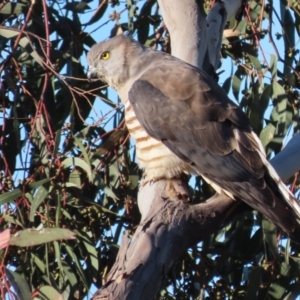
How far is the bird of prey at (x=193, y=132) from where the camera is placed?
383 cm

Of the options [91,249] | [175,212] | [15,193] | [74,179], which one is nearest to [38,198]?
[15,193]

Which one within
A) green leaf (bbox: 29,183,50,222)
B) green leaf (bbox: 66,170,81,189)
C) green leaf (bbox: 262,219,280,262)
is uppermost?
green leaf (bbox: 66,170,81,189)

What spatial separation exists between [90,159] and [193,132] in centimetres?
52

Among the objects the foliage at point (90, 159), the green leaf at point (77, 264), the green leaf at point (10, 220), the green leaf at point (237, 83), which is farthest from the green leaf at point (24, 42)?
the green leaf at point (237, 83)

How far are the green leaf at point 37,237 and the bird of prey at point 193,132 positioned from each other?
1.02 meters

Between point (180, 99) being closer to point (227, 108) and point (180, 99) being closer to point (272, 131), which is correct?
point (227, 108)

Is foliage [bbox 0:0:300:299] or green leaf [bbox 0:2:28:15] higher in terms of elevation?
green leaf [bbox 0:2:28:15]

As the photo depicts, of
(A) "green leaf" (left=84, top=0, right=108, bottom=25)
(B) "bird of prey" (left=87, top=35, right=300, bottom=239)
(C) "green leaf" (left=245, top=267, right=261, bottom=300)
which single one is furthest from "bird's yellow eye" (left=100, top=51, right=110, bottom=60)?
(C) "green leaf" (left=245, top=267, right=261, bottom=300)

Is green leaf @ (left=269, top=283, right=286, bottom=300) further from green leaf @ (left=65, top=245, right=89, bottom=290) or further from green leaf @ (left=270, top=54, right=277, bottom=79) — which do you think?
green leaf @ (left=270, top=54, right=277, bottom=79)

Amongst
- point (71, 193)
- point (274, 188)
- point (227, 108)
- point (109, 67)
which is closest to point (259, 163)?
point (274, 188)

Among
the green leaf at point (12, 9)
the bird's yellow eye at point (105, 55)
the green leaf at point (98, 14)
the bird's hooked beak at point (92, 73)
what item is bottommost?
the bird's hooked beak at point (92, 73)

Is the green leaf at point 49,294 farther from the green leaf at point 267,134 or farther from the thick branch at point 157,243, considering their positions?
the green leaf at point 267,134

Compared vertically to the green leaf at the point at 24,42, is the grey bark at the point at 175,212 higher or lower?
lower

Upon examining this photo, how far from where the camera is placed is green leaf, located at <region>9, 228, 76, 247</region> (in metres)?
2.92
